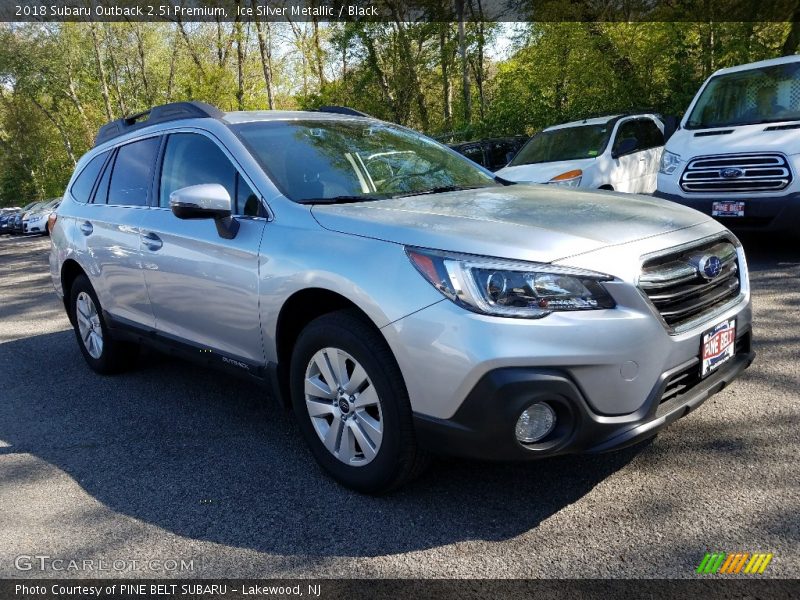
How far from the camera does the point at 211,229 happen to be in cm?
351

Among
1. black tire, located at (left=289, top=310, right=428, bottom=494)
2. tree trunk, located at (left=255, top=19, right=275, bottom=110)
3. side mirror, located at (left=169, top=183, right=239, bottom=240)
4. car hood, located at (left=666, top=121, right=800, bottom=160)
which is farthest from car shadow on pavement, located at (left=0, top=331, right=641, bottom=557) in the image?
tree trunk, located at (left=255, top=19, right=275, bottom=110)

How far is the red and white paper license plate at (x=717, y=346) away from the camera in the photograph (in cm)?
272

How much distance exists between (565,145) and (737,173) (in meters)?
3.45

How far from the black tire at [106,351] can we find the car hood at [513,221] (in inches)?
101

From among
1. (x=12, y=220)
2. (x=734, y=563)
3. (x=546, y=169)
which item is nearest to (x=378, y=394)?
(x=734, y=563)

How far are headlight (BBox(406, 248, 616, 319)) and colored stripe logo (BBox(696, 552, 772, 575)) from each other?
940 millimetres

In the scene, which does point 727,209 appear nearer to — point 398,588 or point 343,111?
point 343,111

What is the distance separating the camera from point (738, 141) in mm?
6793

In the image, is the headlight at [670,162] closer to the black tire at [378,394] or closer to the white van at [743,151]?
the white van at [743,151]

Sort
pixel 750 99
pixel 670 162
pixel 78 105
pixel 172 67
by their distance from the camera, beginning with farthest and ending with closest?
pixel 172 67, pixel 78 105, pixel 750 99, pixel 670 162

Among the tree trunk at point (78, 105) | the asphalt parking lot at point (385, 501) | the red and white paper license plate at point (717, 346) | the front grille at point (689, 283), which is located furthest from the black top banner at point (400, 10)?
the red and white paper license plate at point (717, 346)

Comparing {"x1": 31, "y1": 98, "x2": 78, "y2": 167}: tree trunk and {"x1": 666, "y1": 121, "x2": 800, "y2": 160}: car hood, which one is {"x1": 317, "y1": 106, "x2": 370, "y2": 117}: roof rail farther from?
{"x1": 31, "y1": 98, "x2": 78, "y2": 167}: tree trunk

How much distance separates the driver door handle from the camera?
392 centimetres

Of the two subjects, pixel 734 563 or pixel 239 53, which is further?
pixel 239 53
